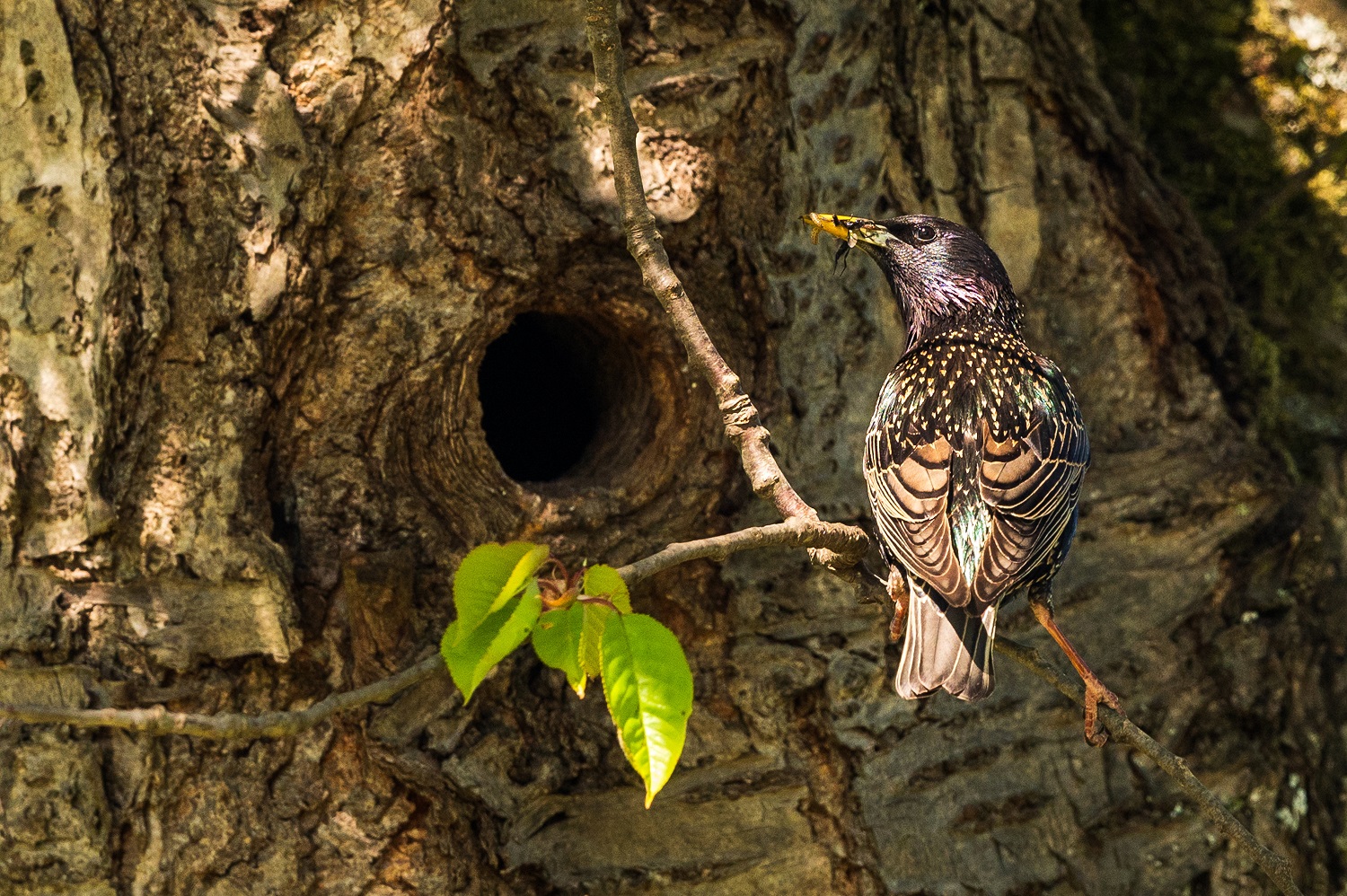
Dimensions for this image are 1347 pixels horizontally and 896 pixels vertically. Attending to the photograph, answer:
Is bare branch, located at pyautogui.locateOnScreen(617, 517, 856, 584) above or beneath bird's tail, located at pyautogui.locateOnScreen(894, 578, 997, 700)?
above

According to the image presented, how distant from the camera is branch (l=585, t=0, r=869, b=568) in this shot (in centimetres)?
238

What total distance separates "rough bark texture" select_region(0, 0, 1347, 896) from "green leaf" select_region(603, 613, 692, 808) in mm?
1194

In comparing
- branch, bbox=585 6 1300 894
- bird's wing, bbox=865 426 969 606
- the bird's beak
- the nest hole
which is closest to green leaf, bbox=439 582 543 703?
branch, bbox=585 6 1300 894

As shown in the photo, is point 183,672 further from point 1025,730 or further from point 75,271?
point 1025,730

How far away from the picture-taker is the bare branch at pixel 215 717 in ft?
6.13

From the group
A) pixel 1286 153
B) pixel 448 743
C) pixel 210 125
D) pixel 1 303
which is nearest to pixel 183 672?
pixel 448 743

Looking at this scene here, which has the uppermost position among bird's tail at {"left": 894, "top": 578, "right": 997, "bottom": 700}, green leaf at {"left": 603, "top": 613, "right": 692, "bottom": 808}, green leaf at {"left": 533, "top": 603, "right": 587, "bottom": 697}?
green leaf at {"left": 533, "top": 603, "right": 587, "bottom": 697}

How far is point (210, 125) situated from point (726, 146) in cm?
124

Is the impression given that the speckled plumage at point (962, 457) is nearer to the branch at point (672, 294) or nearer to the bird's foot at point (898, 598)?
the bird's foot at point (898, 598)

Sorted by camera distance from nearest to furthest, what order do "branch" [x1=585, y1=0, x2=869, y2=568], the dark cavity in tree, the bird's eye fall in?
"branch" [x1=585, y1=0, x2=869, y2=568], the bird's eye, the dark cavity in tree

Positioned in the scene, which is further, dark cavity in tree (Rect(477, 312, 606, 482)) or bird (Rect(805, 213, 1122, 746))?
dark cavity in tree (Rect(477, 312, 606, 482))

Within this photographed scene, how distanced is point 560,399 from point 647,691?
2842mm

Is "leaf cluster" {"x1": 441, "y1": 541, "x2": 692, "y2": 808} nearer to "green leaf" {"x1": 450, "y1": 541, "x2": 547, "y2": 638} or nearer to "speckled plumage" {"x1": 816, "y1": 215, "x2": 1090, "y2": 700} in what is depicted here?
"green leaf" {"x1": 450, "y1": 541, "x2": 547, "y2": 638}

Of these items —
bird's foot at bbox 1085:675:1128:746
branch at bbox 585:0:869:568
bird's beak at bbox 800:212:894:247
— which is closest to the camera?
branch at bbox 585:0:869:568
